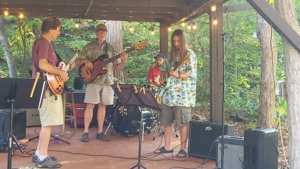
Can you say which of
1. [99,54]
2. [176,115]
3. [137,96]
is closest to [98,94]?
[99,54]

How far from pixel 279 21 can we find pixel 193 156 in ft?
6.73

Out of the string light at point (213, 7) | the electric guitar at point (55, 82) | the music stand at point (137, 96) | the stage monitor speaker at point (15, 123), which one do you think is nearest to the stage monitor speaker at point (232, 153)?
the music stand at point (137, 96)

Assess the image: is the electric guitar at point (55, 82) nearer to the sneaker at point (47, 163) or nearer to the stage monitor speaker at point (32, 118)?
the sneaker at point (47, 163)

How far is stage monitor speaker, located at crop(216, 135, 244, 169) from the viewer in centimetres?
373

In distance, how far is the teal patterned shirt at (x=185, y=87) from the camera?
4387 millimetres

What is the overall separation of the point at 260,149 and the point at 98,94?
8.99ft

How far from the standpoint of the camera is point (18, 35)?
28.3ft

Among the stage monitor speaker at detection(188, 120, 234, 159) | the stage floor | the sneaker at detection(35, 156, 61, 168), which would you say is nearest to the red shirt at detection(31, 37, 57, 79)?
the sneaker at detection(35, 156, 61, 168)

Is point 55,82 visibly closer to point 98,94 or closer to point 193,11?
point 98,94

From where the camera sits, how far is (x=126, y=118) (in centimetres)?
584

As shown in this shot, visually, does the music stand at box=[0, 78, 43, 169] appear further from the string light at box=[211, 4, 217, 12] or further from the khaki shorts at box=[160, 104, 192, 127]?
the string light at box=[211, 4, 217, 12]

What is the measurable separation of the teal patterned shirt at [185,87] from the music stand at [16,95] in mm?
1793

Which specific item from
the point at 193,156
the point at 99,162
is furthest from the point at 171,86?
the point at 99,162

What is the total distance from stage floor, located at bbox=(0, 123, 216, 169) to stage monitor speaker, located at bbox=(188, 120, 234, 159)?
9 centimetres
